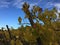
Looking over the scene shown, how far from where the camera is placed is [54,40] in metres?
3.02

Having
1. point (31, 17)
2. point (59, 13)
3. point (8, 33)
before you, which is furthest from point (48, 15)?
point (8, 33)

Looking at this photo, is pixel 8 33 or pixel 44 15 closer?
pixel 44 15

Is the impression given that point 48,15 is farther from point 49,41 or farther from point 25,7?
point 49,41

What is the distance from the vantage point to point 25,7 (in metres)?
3.53

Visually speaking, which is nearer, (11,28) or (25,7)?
(25,7)

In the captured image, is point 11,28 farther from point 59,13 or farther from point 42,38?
point 42,38

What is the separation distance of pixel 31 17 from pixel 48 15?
0.34 metres

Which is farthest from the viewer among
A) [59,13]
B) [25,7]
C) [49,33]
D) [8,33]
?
[8,33]

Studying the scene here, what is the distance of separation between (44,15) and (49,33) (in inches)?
29.1

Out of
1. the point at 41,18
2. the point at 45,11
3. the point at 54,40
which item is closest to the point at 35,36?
the point at 54,40

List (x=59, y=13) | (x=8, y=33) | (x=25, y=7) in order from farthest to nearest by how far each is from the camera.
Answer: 1. (x=8, y=33)
2. (x=59, y=13)
3. (x=25, y=7)

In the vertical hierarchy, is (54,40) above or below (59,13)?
below

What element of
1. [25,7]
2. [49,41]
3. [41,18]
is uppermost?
[25,7]

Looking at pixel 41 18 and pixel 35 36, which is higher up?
pixel 41 18
